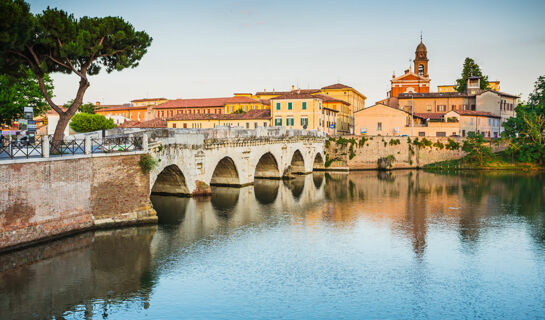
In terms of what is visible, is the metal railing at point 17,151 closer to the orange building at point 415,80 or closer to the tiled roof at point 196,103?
the tiled roof at point 196,103

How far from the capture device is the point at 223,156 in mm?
45625

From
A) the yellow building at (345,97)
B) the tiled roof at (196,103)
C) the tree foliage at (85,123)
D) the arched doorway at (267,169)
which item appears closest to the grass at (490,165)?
the yellow building at (345,97)

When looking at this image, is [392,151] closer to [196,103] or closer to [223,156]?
[223,156]

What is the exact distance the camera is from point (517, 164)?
7600cm

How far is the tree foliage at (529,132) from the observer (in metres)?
74.1

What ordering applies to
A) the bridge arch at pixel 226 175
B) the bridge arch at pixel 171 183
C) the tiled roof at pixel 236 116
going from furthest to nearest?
the tiled roof at pixel 236 116 < the bridge arch at pixel 226 175 < the bridge arch at pixel 171 183

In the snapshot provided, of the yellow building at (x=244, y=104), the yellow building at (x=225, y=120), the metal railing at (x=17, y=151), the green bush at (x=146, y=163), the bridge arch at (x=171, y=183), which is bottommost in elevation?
the bridge arch at (x=171, y=183)

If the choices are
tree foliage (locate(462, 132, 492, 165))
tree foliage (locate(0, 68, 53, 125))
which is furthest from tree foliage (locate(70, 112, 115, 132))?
tree foliage (locate(462, 132, 492, 165))

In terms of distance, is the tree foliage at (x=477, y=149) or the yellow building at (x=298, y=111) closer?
the tree foliage at (x=477, y=149)

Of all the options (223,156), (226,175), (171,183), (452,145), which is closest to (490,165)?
(452,145)

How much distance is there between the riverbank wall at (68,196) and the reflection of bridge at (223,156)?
83.0 inches

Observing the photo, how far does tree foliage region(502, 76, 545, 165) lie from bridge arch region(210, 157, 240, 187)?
4838 centimetres

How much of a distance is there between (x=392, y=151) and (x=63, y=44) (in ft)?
194

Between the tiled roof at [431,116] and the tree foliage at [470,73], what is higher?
the tree foliage at [470,73]
